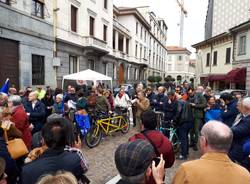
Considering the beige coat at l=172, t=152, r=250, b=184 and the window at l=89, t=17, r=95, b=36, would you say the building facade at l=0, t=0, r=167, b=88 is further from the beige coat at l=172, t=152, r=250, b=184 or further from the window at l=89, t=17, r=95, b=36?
the beige coat at l=172, t=152, r=250, b=184

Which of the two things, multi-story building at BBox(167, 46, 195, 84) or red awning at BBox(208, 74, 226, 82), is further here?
multi-story building at BBox(167, 46, 195, 84)

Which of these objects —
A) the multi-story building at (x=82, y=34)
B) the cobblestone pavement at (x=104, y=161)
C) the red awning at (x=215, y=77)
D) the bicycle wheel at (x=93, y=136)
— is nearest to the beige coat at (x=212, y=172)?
the cobblestone pavement at (x=104, y=161)

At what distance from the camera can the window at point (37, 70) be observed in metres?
14.5

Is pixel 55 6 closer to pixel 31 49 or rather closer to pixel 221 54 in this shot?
pixel 31 49

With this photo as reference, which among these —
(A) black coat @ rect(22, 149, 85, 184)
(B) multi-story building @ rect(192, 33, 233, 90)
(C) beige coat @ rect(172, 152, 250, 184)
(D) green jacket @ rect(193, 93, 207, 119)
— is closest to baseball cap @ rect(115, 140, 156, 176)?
(C) beige coat @ rect(172, 152, 250, 184)

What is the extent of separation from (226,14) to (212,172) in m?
31.5

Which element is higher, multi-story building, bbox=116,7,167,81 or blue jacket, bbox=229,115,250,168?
multi-story building, bbox=116,7,167,81

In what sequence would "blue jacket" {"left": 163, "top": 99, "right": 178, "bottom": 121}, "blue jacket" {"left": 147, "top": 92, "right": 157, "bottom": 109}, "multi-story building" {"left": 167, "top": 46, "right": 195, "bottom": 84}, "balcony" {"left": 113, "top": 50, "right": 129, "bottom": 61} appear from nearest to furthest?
"blue jacket" {"left": 163, "top": 99, "right": 178, "bottom": 121} → "blue jacket" {"left": 147, "top": 92, "right": 157, "bottom": 109} → "balcony" {"left": 113, "top": 50, "right": 129, "bottom": 61} → "multi-story building" {"left": 167, "top": 46, "right": 195, "bottom": 84}

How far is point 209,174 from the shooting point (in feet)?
6.50

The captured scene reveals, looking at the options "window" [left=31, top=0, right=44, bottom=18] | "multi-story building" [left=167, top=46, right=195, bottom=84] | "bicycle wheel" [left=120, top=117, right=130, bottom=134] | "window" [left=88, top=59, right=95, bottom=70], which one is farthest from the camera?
"multi-story building" [left=167, top=46, right=195, bottom=84]

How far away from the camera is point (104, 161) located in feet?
21.3

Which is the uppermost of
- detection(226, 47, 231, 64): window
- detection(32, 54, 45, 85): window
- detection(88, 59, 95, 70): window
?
detection(226, 47, 231, 64): window

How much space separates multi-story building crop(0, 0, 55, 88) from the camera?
12.2 meters

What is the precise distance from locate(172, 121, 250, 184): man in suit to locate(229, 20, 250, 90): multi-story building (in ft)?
68.5
